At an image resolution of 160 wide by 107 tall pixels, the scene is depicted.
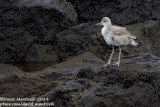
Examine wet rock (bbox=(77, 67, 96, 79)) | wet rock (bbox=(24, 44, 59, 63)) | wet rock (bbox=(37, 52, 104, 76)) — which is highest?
wet rock (bbox=(77, 67, 96, 79))

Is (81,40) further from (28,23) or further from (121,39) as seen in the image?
(121,39)

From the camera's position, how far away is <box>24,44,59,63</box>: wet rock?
8.87 meters

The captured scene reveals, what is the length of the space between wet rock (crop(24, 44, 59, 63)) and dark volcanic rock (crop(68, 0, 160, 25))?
1.07 metres

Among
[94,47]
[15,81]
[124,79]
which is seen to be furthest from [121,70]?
[94,47]

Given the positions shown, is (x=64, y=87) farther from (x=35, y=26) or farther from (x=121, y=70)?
(x=35, y=26)

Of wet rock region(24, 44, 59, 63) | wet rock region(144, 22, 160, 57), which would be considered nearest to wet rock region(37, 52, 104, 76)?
wet rock region(24, 44, 59, 63)

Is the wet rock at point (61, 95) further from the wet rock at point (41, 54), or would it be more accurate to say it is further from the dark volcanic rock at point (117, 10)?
the dark volcanic rock at point (117, 10)

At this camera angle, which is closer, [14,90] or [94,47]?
[14,90]

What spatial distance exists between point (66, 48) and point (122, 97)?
360 cm

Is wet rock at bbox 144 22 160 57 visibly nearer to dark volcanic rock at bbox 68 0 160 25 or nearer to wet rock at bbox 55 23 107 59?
dark volcanic rock at bbox 68 0 160 25

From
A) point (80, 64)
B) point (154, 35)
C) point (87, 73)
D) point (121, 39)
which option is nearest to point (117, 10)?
point (154, 35)

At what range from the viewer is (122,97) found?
5391mm

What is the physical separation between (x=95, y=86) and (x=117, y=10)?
163 inches

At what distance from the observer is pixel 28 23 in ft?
28.4
